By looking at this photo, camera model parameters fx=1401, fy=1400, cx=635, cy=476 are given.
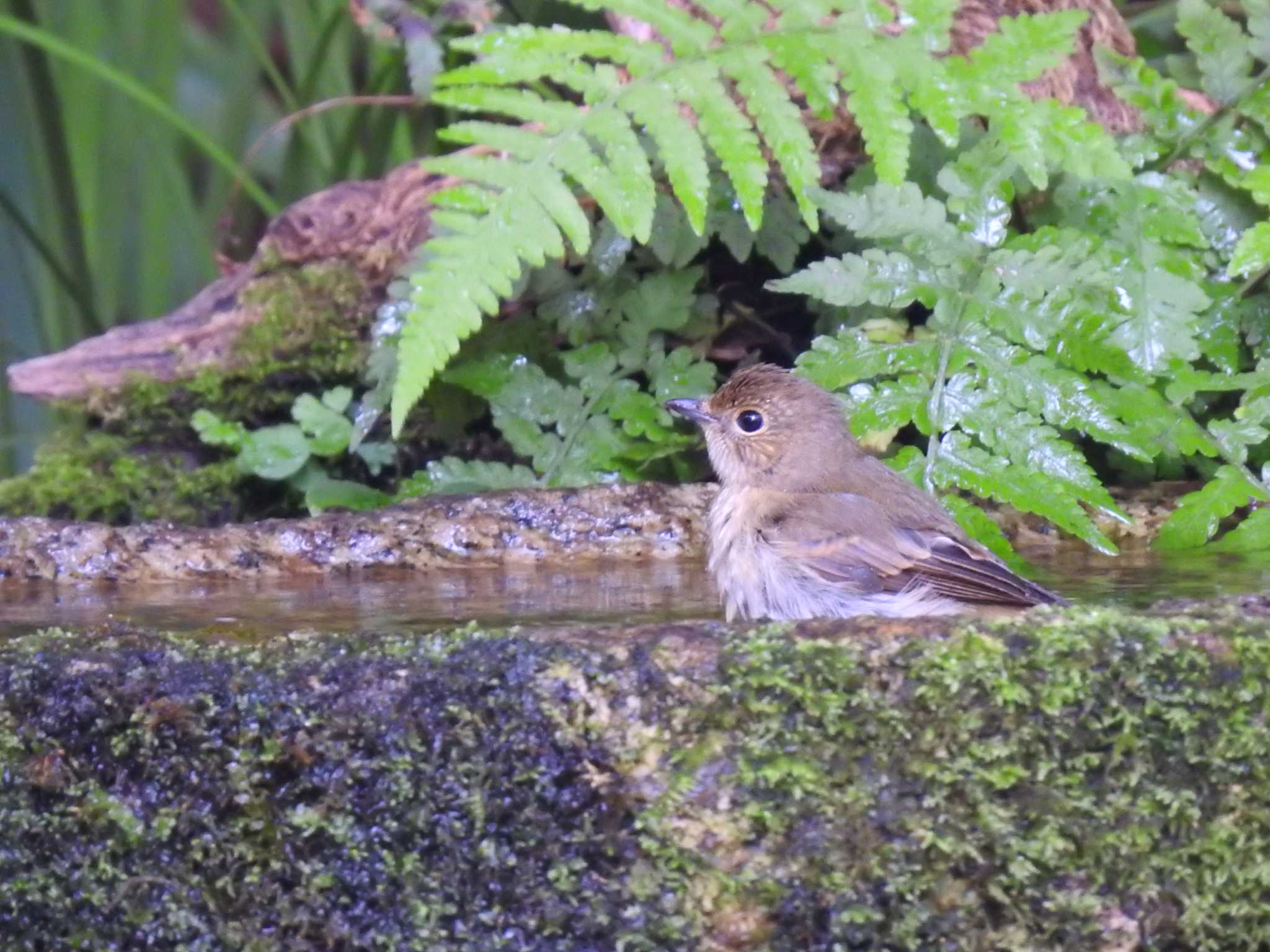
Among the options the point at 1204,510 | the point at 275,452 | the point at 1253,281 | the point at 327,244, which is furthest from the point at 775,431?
the point at 327,244

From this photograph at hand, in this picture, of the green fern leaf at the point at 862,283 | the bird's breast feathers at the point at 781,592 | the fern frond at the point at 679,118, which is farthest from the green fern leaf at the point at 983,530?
the fern frond at the point at 679,118

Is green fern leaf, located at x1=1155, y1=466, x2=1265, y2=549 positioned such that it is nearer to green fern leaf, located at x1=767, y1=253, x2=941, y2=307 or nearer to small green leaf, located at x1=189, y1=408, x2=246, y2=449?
green fern leaf, located at x1=767, y1=253, x2=941, y2=307

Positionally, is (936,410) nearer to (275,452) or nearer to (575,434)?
(575,434)

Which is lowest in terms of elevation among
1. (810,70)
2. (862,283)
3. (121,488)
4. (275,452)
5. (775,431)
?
(121,488)

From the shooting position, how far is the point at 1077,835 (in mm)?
1888

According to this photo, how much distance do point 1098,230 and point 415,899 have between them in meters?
2.79

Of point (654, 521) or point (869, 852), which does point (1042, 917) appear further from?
point (654, 521)

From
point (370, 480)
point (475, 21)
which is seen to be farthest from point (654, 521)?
point (475, 21)

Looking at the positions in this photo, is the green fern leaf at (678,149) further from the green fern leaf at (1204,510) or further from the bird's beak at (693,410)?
the green fern leaf at (1204,510)

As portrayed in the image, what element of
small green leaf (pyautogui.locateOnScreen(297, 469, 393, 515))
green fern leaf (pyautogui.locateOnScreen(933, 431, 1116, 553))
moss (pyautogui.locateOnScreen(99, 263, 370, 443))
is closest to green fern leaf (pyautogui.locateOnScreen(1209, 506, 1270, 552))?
green fern leaf (pyautogui.locateOnScreen(933, 431, 1116, 553))

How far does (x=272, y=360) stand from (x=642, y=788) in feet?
9.42

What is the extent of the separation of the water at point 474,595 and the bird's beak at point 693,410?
1.24 feet

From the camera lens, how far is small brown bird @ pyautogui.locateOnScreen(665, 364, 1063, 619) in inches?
109

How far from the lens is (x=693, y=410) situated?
11.8 feet
